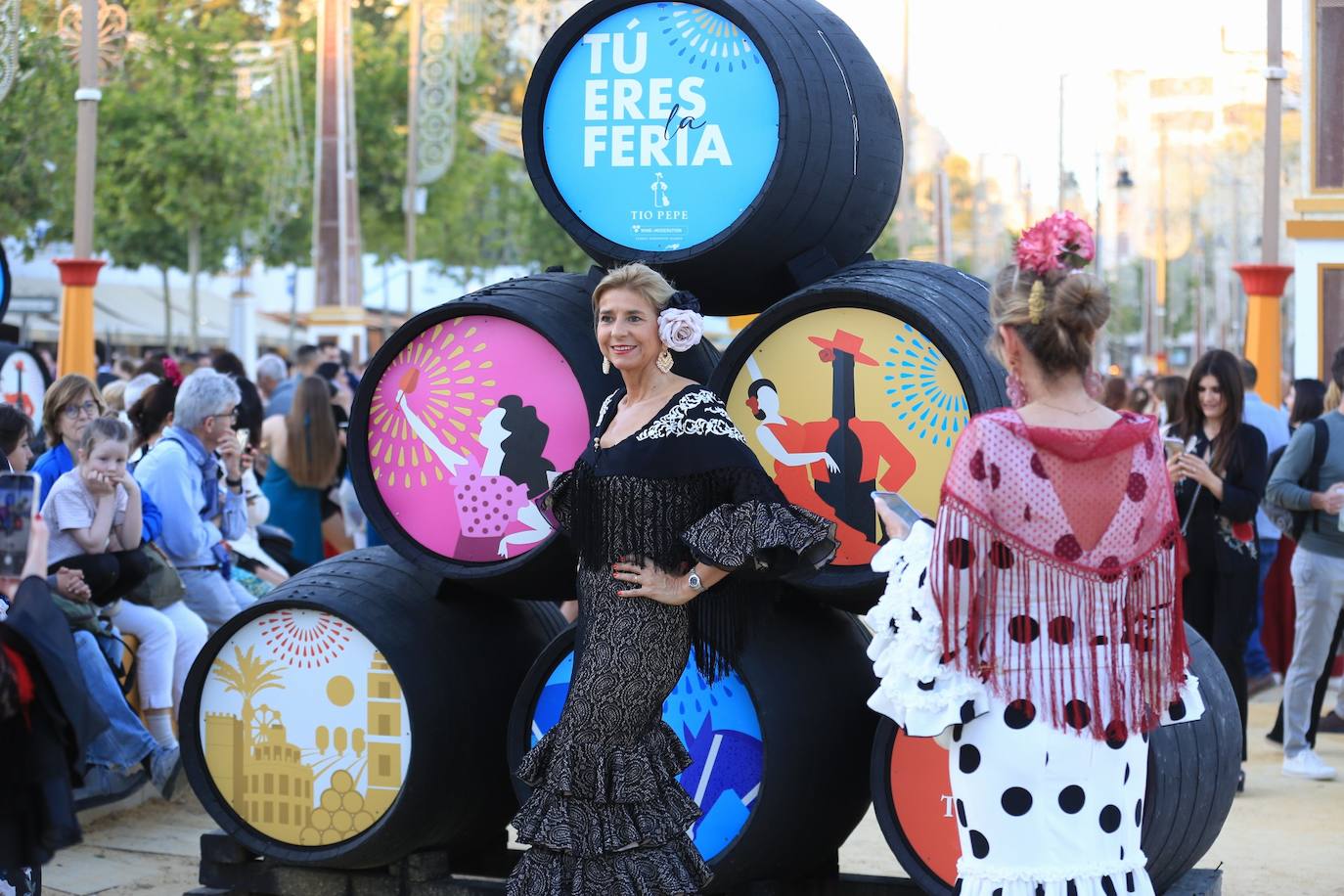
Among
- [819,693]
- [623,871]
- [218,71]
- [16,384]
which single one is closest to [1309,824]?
[819,693]

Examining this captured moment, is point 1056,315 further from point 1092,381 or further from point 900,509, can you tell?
point 900,509

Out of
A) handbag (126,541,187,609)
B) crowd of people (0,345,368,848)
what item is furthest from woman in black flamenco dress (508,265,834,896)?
handbag (126,541,187,609)

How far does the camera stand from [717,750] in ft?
16.2

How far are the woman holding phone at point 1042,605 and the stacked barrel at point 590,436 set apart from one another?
3.86 ft

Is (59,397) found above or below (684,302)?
below

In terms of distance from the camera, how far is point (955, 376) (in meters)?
4.68

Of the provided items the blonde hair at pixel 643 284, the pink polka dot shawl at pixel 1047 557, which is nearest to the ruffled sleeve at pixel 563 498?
the blonde hair at pixel 643 284

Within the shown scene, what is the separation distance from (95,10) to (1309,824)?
7898mm

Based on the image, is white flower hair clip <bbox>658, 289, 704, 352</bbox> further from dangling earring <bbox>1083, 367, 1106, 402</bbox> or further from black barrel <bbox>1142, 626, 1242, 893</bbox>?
black barrel <bbox>1142, 626, 1242, 893</bbox>

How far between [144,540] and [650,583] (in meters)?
3.31

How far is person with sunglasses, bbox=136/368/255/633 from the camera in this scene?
7.21 meters

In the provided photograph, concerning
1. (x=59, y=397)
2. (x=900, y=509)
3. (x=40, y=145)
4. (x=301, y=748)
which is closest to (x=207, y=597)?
(x=59, y=397)

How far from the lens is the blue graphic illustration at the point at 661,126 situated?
5051 millimetres

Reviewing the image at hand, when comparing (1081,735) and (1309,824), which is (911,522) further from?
(1309,824)
